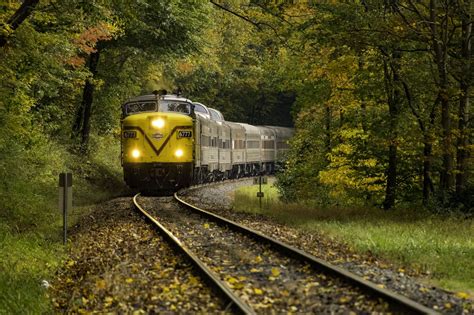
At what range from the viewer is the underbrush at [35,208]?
8984mm

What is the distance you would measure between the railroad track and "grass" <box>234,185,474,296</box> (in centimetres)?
140

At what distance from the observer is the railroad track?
7227mm

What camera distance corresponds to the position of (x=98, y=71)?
32.5 meters

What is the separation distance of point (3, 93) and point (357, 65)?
32.7 feet

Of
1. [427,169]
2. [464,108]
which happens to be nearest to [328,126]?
[427,169]

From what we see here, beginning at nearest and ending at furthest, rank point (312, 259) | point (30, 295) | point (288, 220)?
point (30, 295)
point (312, 259)
point (288, 220)

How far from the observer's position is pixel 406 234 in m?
13.0

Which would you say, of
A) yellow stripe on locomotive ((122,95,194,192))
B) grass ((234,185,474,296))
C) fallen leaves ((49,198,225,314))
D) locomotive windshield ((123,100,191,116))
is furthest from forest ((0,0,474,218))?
fallen leaves ((49,198,225,314))

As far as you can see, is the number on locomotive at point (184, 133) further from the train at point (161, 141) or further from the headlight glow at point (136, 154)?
the headlight glow at point (136, 154)

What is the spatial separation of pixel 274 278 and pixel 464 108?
9633 millimetres

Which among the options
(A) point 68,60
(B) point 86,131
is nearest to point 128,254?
(A) point 68,60

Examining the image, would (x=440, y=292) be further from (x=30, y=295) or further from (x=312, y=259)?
(x=30, y=295)

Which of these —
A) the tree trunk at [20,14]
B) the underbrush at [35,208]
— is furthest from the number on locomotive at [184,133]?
the tree trunk at [20,14]

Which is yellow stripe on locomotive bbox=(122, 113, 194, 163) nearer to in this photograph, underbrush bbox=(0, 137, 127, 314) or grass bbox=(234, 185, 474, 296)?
underbrush bbox=(0, 137, 127, 314)
